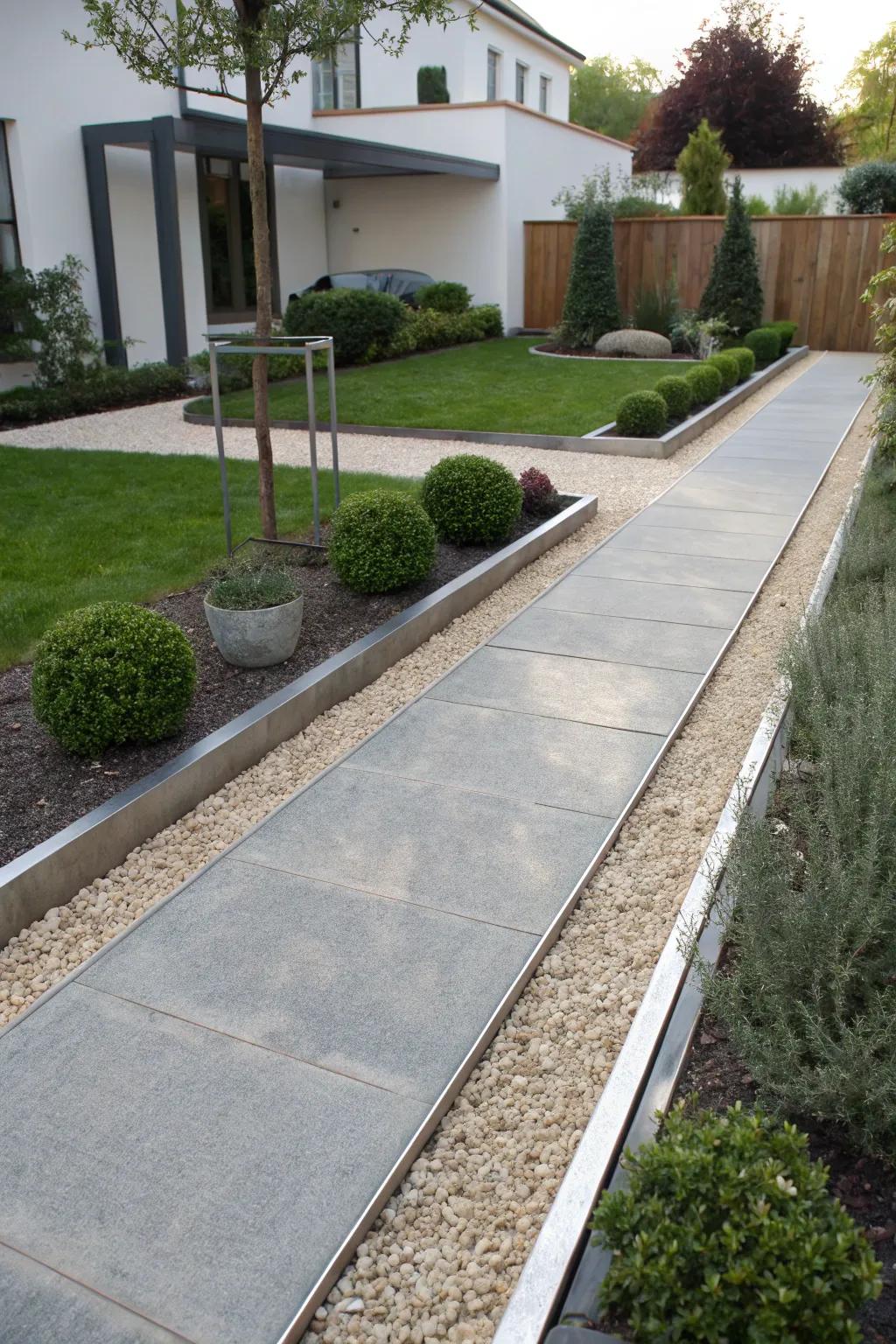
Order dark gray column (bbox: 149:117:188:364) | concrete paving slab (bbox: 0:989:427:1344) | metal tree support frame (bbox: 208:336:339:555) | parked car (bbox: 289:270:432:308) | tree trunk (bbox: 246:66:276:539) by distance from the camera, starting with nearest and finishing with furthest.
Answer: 1. concrete paving slab (bbox: 0:989:427:1344)
2. tree trunk (bbox: 246:66:276:539)
3. metal tree support frame (bbox: 208:336:339:555)
4. dark gray column (bbox: 149:117:188:364)
5. parked car (bbox: 289:270:432:308)

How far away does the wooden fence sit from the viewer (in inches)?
723

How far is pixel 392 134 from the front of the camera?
64.9 feet

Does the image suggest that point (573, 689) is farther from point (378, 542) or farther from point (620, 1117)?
point (620, 1117)

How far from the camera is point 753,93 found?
1267 inches

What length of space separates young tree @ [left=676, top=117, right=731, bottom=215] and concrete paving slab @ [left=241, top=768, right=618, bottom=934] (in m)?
19.2

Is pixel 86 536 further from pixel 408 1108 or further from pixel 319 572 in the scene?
pixel 408 1108

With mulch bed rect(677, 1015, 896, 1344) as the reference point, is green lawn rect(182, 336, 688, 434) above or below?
above

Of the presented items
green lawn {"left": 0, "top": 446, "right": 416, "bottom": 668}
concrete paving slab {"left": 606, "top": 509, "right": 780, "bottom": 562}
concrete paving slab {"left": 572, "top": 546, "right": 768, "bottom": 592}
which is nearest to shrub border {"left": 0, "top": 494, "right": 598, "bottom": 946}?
concrete paving slab {"left": 572, "top": 546, "right": 768, "bottom": 592}

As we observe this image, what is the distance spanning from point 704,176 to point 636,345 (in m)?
5.88

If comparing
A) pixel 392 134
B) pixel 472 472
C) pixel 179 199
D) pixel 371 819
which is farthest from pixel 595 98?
pixel 371 819

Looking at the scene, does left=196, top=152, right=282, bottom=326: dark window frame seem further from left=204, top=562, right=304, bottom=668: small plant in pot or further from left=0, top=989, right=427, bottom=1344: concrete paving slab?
left=0, top=989, right=427, bottom=1344: concrete paving slab

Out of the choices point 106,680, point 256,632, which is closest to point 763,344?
point 256,632

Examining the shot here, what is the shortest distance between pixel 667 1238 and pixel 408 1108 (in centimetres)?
92

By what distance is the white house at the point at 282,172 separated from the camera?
13469mm
